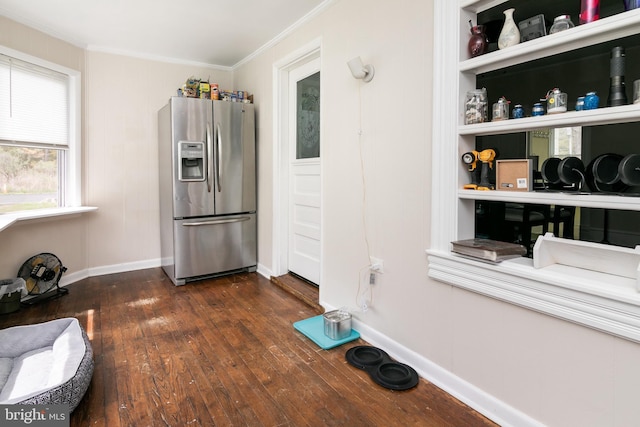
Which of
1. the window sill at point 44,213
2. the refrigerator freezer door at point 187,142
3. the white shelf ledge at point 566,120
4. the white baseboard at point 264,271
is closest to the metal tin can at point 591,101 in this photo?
the white shelf ledge at point 566,120

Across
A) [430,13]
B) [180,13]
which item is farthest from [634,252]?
[180,13]

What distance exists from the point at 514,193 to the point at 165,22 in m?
3.22

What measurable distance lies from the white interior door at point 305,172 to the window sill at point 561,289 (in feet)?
5.61

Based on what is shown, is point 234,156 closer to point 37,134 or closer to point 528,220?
point 37,134

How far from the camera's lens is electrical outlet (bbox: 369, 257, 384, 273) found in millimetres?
2320

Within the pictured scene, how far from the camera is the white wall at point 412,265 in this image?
1.41 m

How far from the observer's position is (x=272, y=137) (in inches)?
145

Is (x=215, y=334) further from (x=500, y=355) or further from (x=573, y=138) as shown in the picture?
(x=573, y=138)

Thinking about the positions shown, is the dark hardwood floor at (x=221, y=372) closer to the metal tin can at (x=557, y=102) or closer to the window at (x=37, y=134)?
the window at (x=37, y=134)

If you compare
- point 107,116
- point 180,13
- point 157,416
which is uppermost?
point 180,13

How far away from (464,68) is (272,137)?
2.29m

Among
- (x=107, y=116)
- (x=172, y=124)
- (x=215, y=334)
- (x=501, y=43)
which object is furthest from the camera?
(x=107, y=116)

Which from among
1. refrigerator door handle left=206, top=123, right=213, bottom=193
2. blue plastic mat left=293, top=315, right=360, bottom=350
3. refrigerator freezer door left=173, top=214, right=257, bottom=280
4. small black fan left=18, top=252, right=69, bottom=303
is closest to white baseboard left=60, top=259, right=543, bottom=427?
blue plastic mat left=293, top=315, right=360, bottom=350

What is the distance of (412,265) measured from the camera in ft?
6.89
